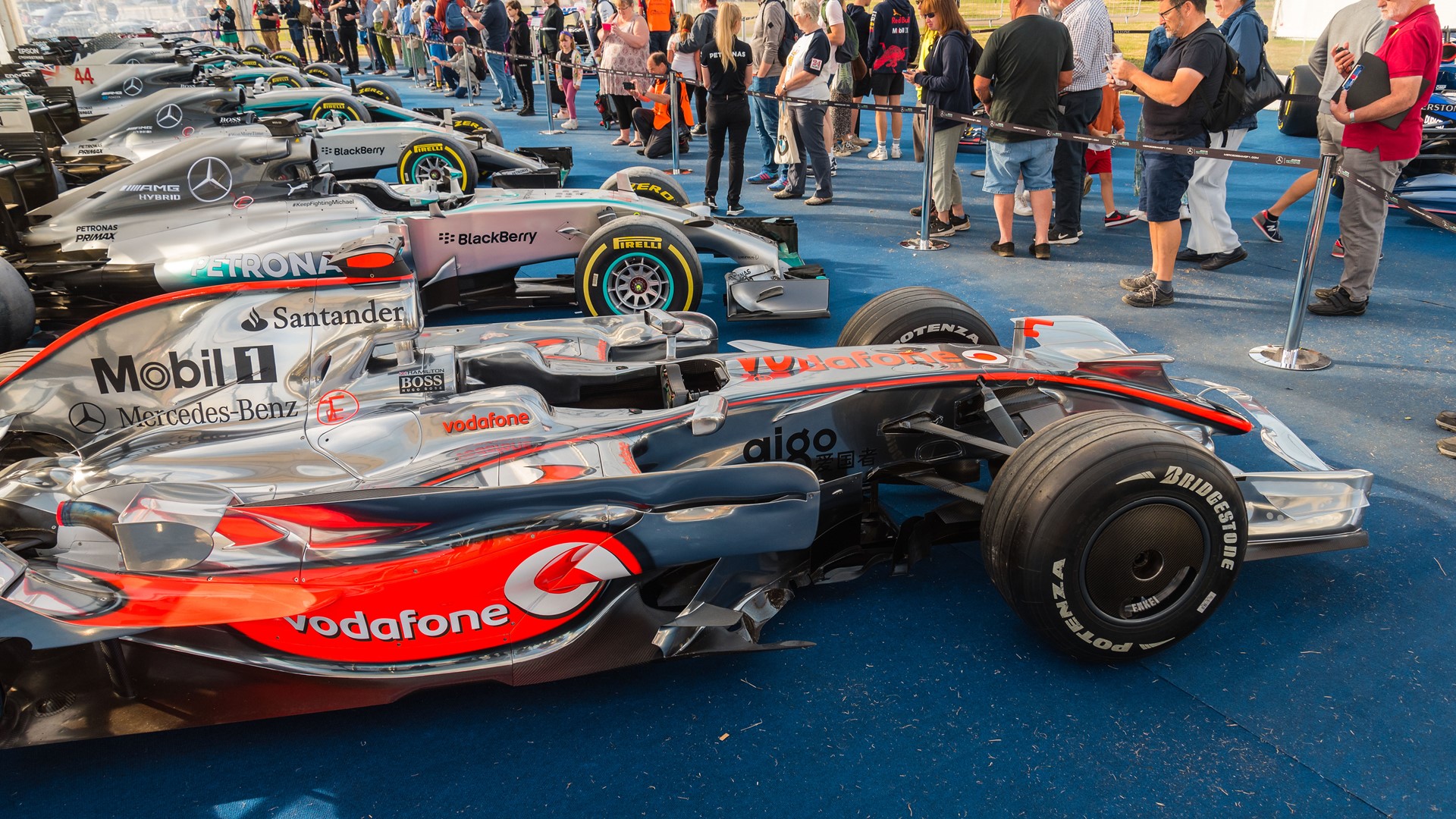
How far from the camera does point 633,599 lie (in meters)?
2.91

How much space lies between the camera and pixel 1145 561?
116 inches

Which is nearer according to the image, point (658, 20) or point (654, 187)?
point (654, 187)

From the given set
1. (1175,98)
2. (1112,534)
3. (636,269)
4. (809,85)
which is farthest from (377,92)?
(1112,534)

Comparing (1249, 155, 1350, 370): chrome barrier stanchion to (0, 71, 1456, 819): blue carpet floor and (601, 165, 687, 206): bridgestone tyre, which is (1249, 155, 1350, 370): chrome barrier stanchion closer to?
(0, 71, 1456, 819): blue carpet floor

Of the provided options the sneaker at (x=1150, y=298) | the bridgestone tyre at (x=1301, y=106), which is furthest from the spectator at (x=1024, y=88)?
the bridgestone tyre at (x=1301, y=106)

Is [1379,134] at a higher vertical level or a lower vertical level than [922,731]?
higher

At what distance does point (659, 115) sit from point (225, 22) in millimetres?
18710

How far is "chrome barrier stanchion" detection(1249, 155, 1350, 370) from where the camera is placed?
508 cm

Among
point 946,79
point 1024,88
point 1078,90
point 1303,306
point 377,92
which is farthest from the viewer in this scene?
point 377,92

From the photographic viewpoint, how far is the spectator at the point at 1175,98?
18.9 feet

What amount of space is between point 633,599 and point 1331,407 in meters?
4.02

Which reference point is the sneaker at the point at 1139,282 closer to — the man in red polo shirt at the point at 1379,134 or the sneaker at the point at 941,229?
the man in red polo shirt at the point at 1379,134

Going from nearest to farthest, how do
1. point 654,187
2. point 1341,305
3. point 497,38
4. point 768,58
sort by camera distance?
point 1341,305, point 654,187, point 768,58, point 497,38

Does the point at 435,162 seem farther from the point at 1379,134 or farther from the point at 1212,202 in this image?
the point at 1379,134
